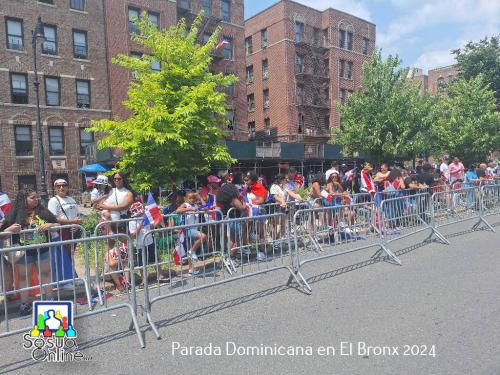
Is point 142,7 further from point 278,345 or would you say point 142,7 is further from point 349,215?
point 278,345

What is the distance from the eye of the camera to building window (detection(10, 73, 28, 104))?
23953 millimetres

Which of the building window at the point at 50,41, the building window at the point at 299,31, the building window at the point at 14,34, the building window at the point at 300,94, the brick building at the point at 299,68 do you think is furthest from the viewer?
the building window at the point at 299,31

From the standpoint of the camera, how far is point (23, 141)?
24.4 meters

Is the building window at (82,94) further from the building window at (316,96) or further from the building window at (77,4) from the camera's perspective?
the building window at (316,96)

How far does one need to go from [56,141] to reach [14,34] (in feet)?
22.7

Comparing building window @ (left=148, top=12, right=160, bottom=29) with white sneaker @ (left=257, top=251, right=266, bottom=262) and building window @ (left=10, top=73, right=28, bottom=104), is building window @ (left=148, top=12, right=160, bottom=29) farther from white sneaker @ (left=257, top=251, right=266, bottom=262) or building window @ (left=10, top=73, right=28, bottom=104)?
white sneaker @ (left=257, top=251, right=266, bottom=262)

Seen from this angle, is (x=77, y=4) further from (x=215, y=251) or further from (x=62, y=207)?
(x=215, y=251)

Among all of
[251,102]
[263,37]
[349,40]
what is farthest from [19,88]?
[349,40]

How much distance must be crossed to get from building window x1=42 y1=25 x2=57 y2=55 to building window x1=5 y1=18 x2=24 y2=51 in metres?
1.29

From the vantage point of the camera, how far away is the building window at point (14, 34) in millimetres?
23656

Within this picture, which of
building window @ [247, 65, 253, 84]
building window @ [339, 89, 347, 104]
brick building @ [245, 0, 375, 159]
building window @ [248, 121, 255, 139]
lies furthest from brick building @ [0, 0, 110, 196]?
building window @ [339, 89, 347, 104]

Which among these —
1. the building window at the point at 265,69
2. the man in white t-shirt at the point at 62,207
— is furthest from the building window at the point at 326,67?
the man in white t-shirt at the point at 62,207

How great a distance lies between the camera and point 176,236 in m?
5.41

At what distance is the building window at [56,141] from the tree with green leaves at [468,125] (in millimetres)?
22952
